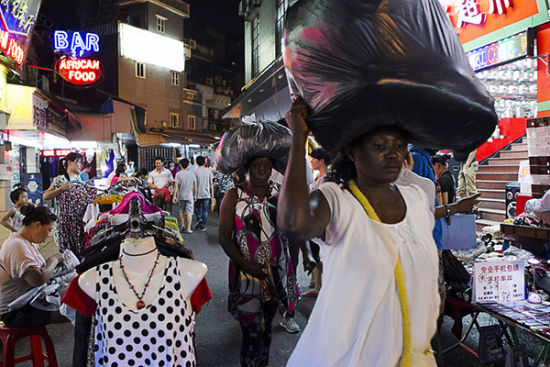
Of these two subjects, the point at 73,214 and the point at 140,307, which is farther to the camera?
the point at 73,214

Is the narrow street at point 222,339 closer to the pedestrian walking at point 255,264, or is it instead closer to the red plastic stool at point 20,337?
the red plastic stool at point 20,337

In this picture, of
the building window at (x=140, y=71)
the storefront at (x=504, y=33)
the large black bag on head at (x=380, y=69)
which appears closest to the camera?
the large black bag on head at (x=380, y=69)

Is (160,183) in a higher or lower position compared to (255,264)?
higher

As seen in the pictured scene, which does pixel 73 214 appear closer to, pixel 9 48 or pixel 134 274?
pixel 9 48

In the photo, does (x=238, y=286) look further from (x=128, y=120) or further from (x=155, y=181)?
(x=128, y=120)

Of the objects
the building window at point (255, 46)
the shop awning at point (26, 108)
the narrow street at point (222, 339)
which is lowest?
the narrow street at point (222, 339)

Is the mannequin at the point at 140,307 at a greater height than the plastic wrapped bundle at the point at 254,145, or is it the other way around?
the plastic wrapped bundle at the point at 254,145

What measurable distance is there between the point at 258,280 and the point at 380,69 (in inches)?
74.0

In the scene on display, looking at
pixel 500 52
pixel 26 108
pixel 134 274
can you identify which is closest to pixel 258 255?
pixel 134 274

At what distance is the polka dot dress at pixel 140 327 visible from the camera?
1.92m

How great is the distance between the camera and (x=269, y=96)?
11.2 meters

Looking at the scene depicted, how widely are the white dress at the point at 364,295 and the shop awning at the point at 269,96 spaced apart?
7138 millimetres

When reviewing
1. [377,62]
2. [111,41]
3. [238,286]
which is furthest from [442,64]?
[111,41]

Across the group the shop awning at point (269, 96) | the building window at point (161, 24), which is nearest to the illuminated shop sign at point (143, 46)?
the shop awning at point (269, 96)
